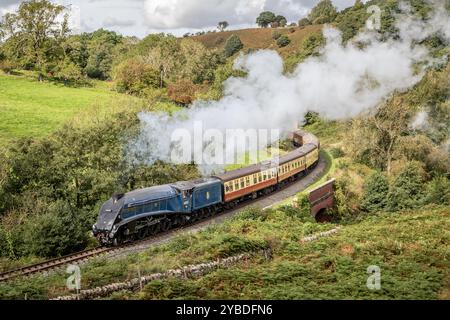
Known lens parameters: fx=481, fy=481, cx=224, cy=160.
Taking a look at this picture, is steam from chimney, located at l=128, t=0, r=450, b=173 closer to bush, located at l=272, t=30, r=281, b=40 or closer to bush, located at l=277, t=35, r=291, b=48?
bush, located at l=277, t=35, r=291, b=48

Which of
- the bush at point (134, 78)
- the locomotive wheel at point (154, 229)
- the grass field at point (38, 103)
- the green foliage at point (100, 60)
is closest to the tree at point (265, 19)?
the green foliage at point (100, 60)

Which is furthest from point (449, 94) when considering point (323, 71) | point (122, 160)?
point (122, 160)

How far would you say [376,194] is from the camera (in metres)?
36.4

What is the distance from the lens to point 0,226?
80.5 ft

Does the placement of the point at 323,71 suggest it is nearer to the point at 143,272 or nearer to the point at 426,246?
the point at 426,246

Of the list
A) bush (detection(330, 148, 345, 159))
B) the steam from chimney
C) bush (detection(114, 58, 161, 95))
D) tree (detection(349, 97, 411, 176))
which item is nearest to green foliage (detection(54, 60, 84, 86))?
bush (detection(114, 58, 161, 95))

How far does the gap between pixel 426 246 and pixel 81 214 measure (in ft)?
58.8

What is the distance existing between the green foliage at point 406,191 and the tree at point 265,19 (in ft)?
407

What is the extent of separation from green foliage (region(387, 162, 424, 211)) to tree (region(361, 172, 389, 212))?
0.43 metres

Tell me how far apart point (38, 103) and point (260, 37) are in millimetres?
88991

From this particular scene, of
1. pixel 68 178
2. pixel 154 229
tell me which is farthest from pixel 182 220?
pixel 68 178

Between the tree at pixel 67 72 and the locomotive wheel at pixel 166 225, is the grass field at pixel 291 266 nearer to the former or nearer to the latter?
the locomotive wheel at pixel 166 225

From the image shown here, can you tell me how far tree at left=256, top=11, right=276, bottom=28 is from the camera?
500 feet

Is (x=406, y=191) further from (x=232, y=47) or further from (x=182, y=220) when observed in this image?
(x=232, y=47)
